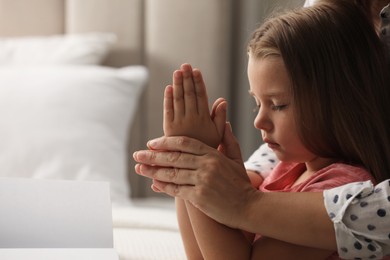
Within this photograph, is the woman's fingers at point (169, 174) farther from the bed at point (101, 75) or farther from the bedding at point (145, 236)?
the bed at point (101, 75)

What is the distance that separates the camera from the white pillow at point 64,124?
2018 millimetres

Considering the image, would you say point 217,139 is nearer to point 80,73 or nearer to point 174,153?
point 174,153

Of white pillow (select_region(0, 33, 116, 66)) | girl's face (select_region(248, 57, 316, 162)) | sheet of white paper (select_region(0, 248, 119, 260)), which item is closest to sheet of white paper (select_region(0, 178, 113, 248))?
sheet of white paper (select_region(0, 248, 119, 260))

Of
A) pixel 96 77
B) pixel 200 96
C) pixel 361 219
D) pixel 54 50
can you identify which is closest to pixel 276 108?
pixel 200 96

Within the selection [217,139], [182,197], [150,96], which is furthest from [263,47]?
[150,96]

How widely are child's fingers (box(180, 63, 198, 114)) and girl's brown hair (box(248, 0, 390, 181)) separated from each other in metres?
0.12

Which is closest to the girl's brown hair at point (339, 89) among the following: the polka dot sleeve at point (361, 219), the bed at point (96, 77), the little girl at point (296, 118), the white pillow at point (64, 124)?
the little girl at point (296, 118)

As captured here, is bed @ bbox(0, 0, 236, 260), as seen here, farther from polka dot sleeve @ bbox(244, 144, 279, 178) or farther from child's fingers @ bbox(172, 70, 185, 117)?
child's fingers @ bbox(172, 70, 185, 117)

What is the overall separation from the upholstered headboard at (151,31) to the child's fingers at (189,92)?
138 centimetres

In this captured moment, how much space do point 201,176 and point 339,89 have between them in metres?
0.24

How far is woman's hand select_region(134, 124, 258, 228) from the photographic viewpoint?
968mm

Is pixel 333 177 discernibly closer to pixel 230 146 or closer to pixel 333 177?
pixel 333 177

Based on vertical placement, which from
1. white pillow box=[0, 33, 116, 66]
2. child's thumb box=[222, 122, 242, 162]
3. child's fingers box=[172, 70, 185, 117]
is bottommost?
white pillow box=[0, 33, 116, 66]

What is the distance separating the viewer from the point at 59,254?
95 centimetres
